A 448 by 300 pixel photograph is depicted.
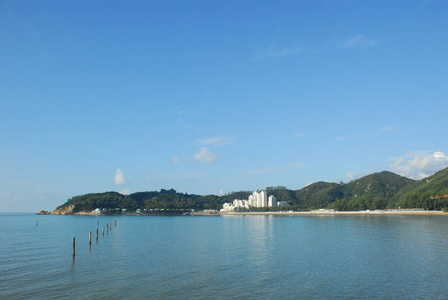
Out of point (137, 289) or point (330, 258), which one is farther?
point (330, 258)

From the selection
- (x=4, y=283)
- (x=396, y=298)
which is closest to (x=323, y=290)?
(x=396, y=298)

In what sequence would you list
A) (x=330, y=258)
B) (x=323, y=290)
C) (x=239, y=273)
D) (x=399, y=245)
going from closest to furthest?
(x=323, y=290) < (x=239, y=273) < (x=330, y=258) < (x=399, y=245)

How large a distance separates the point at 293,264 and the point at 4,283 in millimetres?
25539

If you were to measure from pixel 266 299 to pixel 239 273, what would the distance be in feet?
24.8

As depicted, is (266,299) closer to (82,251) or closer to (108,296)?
(108,296)

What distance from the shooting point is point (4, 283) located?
25.9m

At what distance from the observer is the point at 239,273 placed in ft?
94.9

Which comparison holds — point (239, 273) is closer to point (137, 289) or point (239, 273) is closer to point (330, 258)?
point (137, 289)

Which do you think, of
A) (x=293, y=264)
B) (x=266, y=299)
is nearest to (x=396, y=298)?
(x=266, y=299)

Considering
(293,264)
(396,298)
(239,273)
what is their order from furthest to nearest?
(293,264), (239,273), (396,298)

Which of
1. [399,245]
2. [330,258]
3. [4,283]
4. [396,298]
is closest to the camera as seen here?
[396,298]

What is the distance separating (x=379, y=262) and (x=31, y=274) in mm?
33268

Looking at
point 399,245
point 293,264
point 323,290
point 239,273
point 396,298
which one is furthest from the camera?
point 399,245

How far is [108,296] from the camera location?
22500 mm
